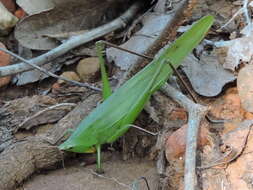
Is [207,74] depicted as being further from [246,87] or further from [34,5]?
[34,5]

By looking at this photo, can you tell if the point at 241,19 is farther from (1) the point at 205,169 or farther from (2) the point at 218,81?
(1) the point at 205,169

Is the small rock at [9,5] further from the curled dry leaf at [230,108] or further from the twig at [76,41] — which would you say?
the curled dry leaf at [230,108]

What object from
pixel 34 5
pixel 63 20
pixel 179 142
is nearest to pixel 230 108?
pixel 179 142

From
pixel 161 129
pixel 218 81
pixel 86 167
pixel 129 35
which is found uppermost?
pixel 129 35

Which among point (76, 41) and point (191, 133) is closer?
point (191, 133)

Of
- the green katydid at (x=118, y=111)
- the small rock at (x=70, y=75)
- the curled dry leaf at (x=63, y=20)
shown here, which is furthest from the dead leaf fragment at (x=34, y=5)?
the green katydid at (x=118, y=111)

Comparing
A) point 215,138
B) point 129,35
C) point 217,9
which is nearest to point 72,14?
point 129,35
